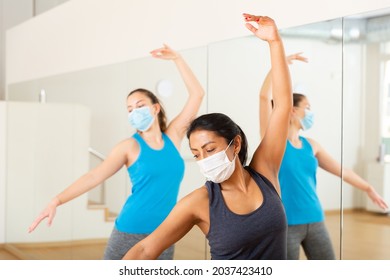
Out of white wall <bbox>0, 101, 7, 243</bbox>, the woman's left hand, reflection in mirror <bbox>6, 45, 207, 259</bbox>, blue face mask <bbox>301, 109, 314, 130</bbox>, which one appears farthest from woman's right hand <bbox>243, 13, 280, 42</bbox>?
white wall <bbox>0, 101, 7, 243</bbox>

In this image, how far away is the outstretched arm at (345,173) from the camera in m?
2.55

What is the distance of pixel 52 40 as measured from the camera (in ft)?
17.3

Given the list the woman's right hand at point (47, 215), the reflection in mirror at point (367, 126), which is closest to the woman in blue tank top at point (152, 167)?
the woman's right hand at point (47, 215)

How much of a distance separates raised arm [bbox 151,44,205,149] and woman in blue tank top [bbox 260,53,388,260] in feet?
2.30

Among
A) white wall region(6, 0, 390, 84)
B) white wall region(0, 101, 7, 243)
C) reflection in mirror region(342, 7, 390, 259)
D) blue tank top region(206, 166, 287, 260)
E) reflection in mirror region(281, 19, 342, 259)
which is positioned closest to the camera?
blue tank top region(206, 166, 287, 260)

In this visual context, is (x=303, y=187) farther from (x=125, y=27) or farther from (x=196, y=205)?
(x=125, y=27)

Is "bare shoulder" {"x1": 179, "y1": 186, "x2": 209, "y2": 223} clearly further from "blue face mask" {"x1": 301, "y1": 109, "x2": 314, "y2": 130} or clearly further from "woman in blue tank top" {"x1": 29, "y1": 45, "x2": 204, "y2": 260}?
"woman in blue tank top" {"x1": 29, "y1": 45, "x2": 204, "y2": 260}

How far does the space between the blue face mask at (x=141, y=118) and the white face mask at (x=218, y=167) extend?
1.35m

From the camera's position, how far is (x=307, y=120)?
2789mm

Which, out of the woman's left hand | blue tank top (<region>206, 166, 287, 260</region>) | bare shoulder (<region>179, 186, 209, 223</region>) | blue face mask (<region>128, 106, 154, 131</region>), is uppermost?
the woman's left hand

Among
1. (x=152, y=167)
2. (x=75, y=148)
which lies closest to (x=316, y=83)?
(x=152, y=167)

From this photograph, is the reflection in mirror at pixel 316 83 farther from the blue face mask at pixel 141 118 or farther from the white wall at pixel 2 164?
the white wall at pixel 2 164

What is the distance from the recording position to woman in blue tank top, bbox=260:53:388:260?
2760 millimetres
